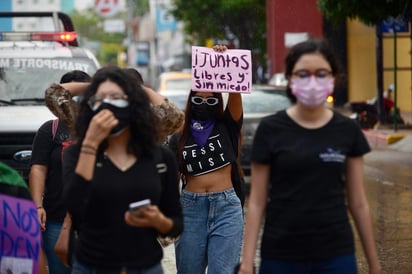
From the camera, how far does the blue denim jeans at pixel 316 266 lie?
5.04 m

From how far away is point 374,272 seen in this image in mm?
5250

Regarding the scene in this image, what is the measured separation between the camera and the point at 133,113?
15.9ft

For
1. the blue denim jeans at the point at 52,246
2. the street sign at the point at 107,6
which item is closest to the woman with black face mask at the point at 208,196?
the blue denim jeans at the point at 52,246

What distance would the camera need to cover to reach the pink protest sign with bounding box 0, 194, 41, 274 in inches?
212

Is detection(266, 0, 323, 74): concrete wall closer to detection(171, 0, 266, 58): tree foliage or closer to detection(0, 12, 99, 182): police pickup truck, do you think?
detection(171, 0, 266, 58): tree foliage

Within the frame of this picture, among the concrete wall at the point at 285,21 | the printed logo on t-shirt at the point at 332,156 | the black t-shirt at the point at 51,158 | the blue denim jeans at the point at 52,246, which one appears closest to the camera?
the printed logo on t-shirt at the point at 332,156

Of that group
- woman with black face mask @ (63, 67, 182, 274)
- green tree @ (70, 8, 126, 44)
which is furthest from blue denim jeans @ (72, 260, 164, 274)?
green tree @ (70, 8, 126, 44)

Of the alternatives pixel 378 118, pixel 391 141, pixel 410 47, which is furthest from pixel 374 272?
pixel 410 47

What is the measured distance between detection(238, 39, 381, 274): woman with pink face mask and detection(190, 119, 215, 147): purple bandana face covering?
5.77 ft

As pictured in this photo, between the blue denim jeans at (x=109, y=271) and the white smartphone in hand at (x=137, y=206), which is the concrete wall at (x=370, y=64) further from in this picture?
the white smartphone in hand at (x=137, y=206)

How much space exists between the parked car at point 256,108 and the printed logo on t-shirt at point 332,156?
33.0 ft

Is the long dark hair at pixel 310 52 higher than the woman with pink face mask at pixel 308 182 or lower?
higher

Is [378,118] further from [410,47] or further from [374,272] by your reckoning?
[374,272]

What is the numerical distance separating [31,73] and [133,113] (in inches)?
286
